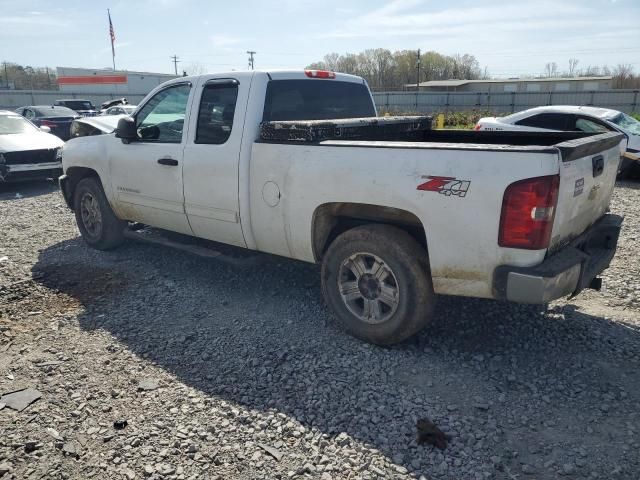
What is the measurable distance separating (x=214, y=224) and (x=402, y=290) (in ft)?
6.52

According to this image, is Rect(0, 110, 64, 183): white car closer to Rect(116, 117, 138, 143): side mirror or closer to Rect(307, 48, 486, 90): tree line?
Rect(116, 117, 138, 143): side mirror

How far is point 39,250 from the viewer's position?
6590 mm

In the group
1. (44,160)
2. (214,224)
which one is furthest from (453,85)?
(214,224)

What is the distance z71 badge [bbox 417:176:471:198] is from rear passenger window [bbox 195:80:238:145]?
1.99 m

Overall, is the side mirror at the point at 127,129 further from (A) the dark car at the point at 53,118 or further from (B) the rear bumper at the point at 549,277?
(A) the dark car at the point at 53,118

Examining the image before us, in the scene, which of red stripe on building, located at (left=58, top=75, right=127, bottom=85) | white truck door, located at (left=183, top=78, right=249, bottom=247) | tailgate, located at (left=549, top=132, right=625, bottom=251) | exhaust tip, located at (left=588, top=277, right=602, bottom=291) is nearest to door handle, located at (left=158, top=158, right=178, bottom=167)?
white truck door, located at (left=183, top=78, right=249, bottom=247)

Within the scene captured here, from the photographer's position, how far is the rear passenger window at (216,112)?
4566mm

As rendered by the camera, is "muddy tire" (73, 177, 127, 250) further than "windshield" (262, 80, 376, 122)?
Yes

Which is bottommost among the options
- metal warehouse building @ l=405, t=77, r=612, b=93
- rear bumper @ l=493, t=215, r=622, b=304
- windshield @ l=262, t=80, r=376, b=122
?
rear bumper @ l=493, t=215, r=622, b=304

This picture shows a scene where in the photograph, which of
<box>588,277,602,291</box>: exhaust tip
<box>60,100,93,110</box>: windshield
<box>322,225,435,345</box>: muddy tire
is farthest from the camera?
<box>60,100,93,110</box>: windshield

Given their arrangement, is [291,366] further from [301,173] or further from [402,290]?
[301,173]

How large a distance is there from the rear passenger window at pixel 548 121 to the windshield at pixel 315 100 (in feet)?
22.2

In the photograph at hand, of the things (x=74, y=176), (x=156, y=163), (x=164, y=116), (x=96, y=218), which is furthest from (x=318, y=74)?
(x=74, y=176)

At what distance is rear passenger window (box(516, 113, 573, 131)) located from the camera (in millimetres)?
10664
